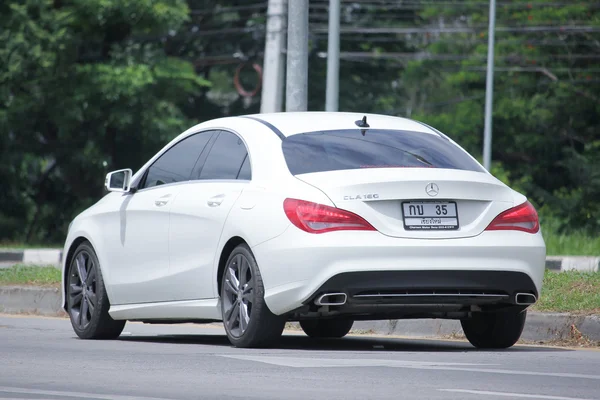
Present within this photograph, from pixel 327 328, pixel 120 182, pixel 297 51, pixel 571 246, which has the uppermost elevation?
pixel 297 51

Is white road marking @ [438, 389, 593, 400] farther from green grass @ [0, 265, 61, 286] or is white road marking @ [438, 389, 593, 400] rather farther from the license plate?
green grass @ [0, 265, 61, 286]

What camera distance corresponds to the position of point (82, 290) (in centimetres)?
1067

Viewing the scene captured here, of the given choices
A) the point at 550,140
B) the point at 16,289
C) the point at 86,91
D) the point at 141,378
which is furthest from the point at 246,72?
the point at 141,378

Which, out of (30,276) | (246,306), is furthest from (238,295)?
(30,276)

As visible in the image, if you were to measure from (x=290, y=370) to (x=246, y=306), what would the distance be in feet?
4.63

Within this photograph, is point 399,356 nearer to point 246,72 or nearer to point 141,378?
point 141,378

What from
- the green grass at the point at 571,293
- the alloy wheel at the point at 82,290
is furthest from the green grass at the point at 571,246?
the alloy wheel at the point at 82,290

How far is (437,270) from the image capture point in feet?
27.9

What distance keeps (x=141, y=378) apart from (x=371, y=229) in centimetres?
191

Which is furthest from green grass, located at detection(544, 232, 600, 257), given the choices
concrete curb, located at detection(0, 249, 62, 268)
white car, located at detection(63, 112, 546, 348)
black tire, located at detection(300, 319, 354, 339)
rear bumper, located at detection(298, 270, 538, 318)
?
rear bumper, located at detection(298, 270, 538, 318)

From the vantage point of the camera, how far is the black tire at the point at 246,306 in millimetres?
8711

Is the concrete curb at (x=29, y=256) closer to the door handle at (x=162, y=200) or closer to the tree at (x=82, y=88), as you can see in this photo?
the tree at (x=82, y=88)

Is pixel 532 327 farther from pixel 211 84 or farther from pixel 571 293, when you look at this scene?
pixel 211 84

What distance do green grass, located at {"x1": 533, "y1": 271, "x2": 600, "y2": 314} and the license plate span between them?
1938 millimetres
